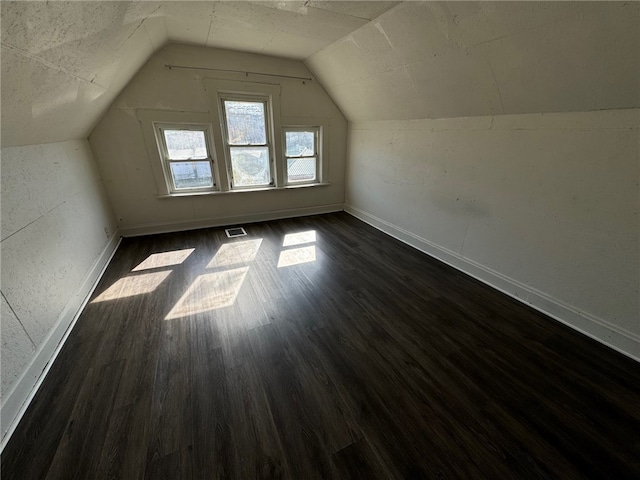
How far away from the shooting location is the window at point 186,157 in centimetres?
352

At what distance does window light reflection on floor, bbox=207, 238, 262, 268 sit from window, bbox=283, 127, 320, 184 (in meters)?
1.46

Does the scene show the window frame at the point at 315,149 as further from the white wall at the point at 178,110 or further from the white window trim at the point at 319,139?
the white wall at the point at 178,110

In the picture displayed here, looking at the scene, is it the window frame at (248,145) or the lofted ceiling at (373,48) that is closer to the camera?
the lofted ceiling at (373,48)

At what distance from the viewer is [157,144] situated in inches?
135

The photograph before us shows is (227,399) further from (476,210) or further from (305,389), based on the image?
(476,210)

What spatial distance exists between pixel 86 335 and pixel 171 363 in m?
0.82

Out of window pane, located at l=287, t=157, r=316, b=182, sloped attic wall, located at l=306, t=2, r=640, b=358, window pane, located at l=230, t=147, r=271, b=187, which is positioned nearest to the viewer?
sloped attic wall, located at l=306, t=2, r=640, b=358

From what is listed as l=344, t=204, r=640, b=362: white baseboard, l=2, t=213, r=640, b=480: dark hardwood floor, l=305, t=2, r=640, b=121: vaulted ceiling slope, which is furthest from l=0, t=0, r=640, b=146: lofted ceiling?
l=2, t=213, r=640, b=480: dark hardwood floor

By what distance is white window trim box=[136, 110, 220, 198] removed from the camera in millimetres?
3314

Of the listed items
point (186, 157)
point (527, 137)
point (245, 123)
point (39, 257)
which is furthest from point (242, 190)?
point (527, 137)

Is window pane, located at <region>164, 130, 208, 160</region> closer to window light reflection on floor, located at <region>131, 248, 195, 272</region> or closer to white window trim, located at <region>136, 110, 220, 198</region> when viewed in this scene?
white window trim, located at <region>136, 110, 220, 198</region>

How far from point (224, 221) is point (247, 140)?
1.30 metres

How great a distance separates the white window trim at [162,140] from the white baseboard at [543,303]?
10.2 ft

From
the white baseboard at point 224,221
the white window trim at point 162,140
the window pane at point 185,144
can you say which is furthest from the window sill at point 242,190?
the window pane at point 185,144
